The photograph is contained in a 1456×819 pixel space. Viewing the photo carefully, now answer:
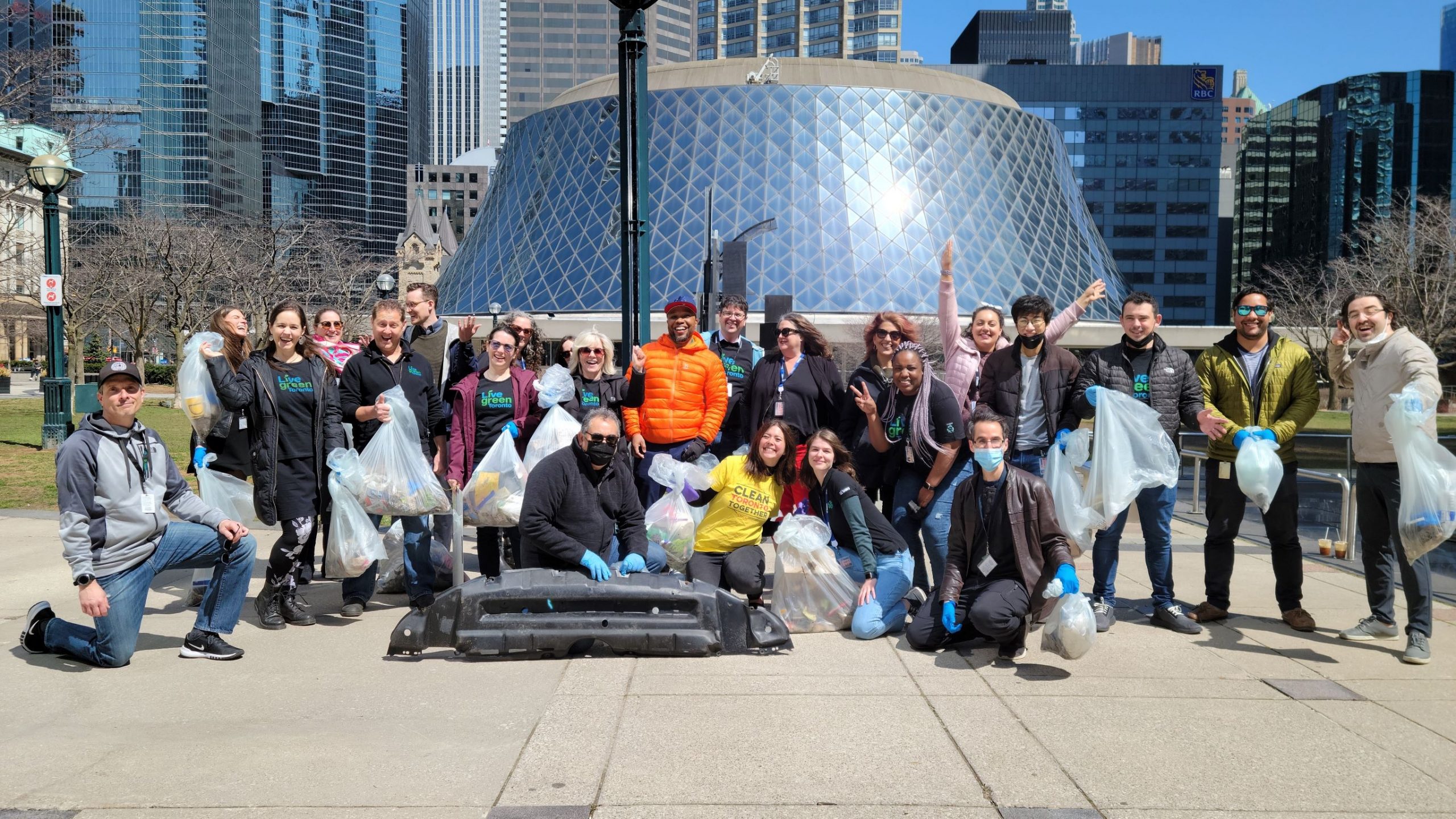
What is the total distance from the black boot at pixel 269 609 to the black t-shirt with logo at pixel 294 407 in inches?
30.2

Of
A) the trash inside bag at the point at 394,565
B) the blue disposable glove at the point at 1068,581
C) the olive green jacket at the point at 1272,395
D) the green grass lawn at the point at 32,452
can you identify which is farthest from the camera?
the green grass lawn at the point at 32,452

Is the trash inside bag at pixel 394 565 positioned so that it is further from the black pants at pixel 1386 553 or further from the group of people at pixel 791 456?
the black pants at pixel 1386 553

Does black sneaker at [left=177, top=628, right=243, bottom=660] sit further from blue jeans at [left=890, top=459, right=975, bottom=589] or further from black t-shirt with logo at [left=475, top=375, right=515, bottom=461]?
blue jeans at [left=890, top=459, right=975, bottom=589]

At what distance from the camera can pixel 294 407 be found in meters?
6.02

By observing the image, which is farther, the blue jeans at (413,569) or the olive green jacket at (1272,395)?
the blue jeans at (413,569)

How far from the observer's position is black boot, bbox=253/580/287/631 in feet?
19.5

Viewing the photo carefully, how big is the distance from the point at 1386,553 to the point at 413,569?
17.8ft

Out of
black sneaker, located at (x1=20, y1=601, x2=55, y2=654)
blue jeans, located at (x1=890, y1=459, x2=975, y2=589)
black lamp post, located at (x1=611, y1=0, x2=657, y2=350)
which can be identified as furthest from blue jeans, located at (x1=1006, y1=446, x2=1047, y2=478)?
black sneaker, located at (x1=20, y1=601, x2=55, y2=654)

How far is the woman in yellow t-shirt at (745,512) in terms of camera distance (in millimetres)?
6074

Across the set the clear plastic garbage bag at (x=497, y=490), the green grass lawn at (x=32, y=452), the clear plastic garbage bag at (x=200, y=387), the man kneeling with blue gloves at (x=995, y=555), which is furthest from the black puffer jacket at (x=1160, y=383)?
the green grass lawn at (x=32, y=452)

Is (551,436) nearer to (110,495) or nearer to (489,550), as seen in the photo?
(489,550)

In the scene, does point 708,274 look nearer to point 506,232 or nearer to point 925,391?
point 925,391

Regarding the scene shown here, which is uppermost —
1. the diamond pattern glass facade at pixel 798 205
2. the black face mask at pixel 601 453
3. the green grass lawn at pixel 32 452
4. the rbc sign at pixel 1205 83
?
the rbc sign at pixel 1205 83

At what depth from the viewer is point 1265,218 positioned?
115 metres
